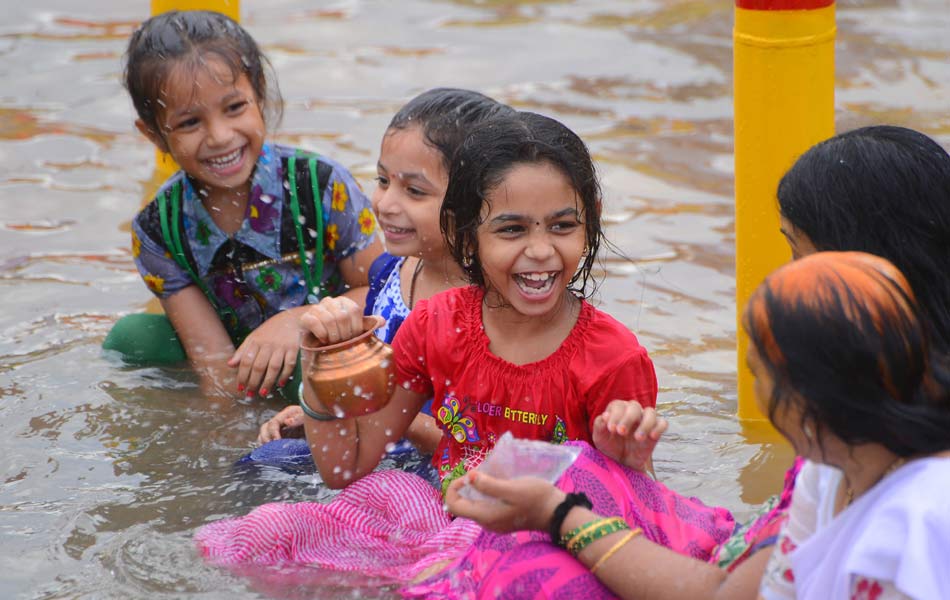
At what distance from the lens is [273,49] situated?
28.0ft

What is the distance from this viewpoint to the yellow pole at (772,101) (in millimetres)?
3354

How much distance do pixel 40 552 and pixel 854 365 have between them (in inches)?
83.1

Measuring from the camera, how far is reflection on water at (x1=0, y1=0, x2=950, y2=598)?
342 centimetres

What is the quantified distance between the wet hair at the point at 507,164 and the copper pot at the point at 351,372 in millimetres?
342

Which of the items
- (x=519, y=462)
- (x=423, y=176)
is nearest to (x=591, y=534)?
(x=519, y=462)

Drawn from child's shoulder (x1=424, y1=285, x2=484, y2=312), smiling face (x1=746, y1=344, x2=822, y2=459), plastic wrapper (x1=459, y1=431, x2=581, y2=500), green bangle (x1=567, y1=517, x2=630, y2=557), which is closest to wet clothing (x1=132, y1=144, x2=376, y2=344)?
child's shoulder (x1=424, y1=285, x2=484, y2=312)

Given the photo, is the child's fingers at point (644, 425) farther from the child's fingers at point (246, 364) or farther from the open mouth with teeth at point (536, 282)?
the child's fingers at point (246, 364)

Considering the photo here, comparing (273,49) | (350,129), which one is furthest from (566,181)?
(273,49)

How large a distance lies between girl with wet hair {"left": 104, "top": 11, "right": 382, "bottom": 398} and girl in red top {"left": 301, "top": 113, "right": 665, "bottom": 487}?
1008 mm

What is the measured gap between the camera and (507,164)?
2.91m

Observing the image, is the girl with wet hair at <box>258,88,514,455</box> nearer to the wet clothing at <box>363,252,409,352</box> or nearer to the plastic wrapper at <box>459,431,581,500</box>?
the wet clothing at <box>363,252,409,352</box>

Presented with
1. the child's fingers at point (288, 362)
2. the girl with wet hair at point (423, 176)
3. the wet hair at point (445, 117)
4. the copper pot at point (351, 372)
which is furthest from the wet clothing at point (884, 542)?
the child's fingers at point (288, 362)

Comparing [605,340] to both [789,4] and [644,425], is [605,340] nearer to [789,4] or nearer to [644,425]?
[644,425]

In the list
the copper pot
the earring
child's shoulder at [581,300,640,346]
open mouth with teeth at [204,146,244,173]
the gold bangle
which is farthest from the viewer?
open mouth with teeth at [204,146,244,173]
